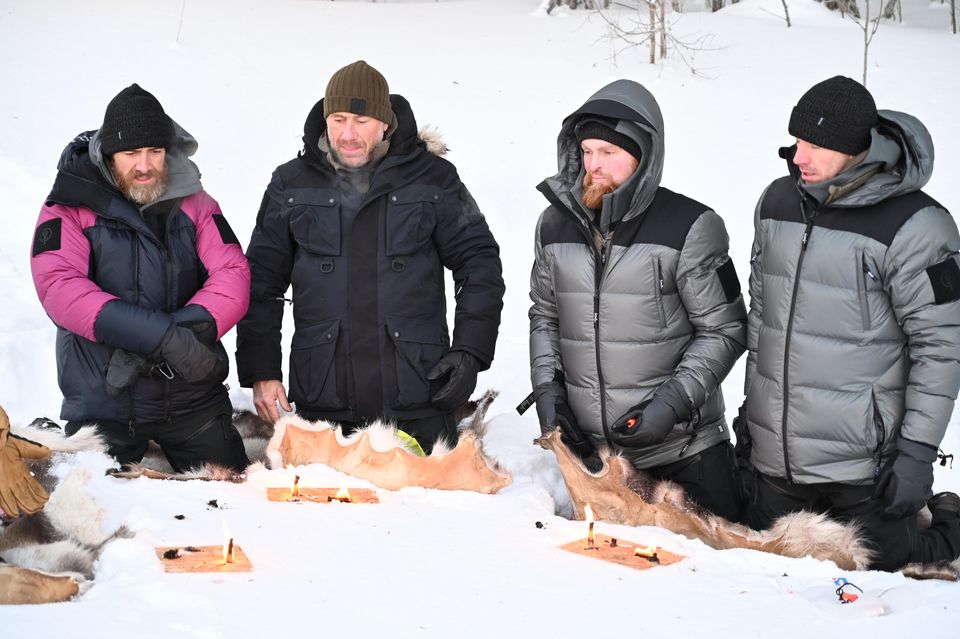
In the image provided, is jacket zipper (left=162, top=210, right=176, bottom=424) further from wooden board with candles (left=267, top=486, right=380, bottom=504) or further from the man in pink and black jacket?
wooden board with candles (left=267, top=486, right=380, bottom=504)

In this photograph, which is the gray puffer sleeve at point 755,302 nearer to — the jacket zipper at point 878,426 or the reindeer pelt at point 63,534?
the jacket zipper at point 878,426

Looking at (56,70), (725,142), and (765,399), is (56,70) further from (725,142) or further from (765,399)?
(765,399)

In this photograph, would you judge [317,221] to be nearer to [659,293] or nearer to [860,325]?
[659,293]

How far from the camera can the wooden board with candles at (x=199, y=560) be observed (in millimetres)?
2414

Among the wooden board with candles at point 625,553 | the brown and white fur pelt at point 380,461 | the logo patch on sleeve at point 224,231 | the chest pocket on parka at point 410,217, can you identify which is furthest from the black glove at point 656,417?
the logo patch on sleeve at point 224,231

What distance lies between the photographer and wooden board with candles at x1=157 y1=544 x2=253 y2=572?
241cm

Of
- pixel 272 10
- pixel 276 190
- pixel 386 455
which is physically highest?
pixel 272 10

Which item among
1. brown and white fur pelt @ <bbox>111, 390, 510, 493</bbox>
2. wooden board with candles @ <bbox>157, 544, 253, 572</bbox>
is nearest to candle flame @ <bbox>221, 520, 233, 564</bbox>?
wooden board with candles @ <bbox>157, 544, 253, 572</bbox>

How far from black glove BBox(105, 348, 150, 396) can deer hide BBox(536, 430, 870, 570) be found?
153 centimetres

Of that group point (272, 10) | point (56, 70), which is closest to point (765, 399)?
point (56, 70)

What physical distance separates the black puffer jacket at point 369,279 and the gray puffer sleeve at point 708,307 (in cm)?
88

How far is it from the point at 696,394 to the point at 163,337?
1807 mm

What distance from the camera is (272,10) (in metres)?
13.3

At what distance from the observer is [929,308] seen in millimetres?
3041
